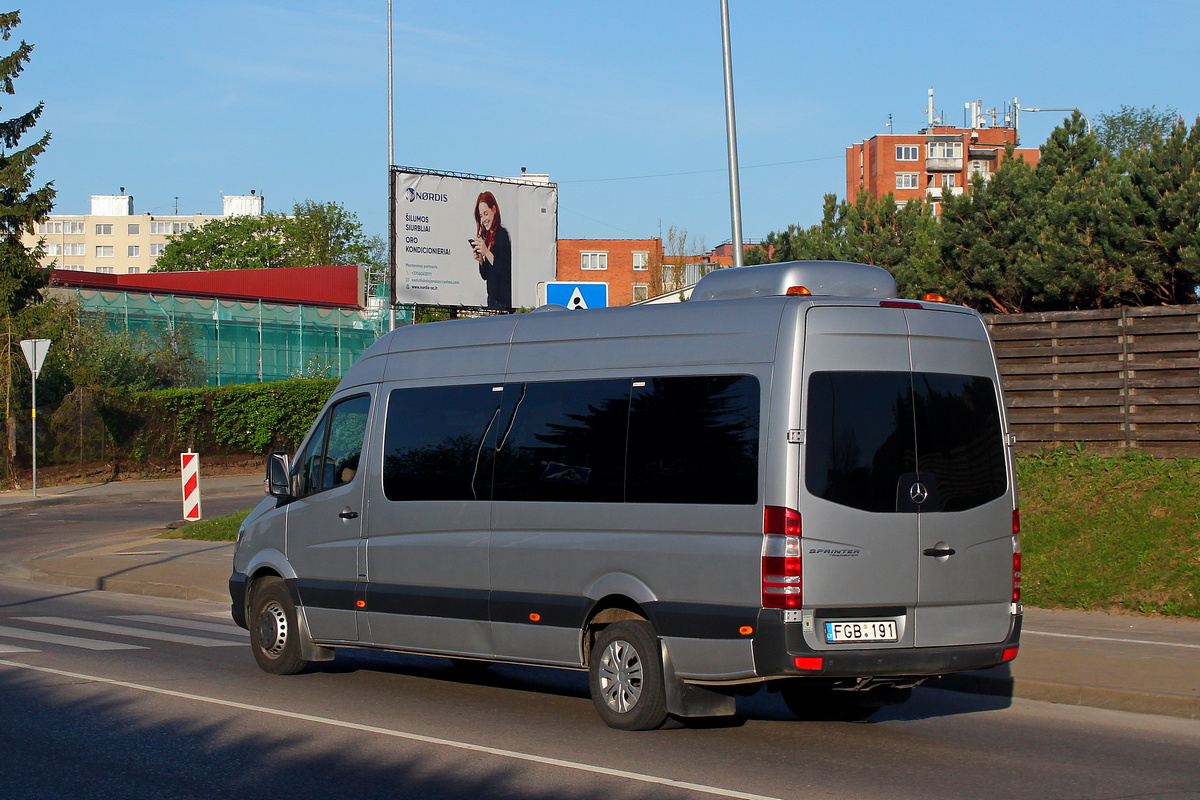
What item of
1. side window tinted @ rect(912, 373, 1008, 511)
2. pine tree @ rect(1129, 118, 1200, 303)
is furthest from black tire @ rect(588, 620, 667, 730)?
pine tree @ rect(1129, 118, 1200, 303)

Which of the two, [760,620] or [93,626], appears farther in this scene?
[93,626]

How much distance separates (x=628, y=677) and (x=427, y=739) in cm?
124

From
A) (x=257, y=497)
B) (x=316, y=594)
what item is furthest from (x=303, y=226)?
(x=316, y=594)

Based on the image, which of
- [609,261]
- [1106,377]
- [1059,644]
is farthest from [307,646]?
[609,261]

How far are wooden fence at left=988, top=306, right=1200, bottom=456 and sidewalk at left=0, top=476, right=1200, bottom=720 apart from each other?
12.3ft

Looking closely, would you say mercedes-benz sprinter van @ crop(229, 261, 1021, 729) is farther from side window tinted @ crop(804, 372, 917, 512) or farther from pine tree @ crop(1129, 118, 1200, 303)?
pine tree @ crop(1129, 118, 1200, 303)

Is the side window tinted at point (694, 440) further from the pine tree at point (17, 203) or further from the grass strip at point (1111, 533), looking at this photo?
the pine tree at point (17, 203)

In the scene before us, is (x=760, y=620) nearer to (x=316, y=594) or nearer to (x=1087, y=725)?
(x=1087, y=725)

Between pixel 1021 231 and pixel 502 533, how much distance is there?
1332 centimetres

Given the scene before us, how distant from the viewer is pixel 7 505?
27.8 m

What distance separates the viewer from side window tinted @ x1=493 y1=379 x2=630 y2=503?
26.0 ft

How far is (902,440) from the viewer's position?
23.9 feet

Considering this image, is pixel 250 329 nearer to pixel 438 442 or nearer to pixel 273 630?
pixel 273 630

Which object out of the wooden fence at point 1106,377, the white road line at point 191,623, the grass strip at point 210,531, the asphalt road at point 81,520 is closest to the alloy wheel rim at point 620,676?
the white road line at point 191,623
